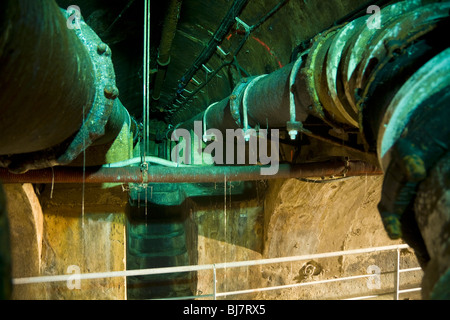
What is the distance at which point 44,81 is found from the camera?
1139 mm

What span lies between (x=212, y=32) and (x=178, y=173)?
2693 millimetres

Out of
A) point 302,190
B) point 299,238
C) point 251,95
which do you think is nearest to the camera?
point 251,95

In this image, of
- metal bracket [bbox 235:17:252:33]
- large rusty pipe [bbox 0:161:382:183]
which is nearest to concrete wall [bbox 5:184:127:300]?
large rusty pipe [bbox 0:161:382:183]

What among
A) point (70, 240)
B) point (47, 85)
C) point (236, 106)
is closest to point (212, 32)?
point (236, 106)

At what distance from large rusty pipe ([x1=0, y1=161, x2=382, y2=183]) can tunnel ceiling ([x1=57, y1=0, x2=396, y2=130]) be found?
1.25 metres

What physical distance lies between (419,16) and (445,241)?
2.88 ft

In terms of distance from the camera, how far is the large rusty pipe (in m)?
2.76

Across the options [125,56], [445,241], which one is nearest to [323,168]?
[445,241]

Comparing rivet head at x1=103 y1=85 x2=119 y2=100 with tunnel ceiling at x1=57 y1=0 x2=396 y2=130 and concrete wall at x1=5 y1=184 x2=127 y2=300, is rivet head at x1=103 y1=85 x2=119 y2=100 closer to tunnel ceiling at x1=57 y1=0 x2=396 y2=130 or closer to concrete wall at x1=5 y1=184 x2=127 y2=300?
tunnel ceiling at x1=57 y1=0 x2=396 y2=130

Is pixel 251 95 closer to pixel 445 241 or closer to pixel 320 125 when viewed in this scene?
pixel 320 125

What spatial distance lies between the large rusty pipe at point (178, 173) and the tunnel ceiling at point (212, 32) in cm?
125

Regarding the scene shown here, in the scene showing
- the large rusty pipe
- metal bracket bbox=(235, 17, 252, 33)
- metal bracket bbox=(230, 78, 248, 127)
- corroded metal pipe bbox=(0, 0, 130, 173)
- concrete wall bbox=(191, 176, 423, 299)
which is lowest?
concrete wall bbox=(191, 176, 423, 299)

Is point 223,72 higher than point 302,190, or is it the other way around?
point 223,72

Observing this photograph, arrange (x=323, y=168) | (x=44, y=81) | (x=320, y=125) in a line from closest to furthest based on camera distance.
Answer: (x=44, y=81)
(x=320, y=125)
(x=323, y=168)
